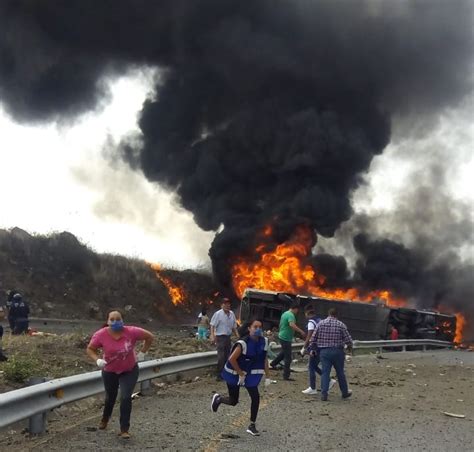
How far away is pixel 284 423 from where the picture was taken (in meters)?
7.68

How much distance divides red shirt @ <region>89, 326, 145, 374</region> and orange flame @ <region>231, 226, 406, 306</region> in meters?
29.9

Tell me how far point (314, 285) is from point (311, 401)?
91.7 feet

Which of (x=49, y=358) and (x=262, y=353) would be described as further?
(x=49, y=358)

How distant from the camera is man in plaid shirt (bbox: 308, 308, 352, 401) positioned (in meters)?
10.0

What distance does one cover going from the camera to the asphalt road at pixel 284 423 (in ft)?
20.8

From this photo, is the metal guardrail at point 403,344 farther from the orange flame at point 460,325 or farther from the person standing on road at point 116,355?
the person standing on road at point 116,355

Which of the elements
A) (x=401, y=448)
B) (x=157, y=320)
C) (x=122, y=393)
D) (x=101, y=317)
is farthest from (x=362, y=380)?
(x=157, y=320)

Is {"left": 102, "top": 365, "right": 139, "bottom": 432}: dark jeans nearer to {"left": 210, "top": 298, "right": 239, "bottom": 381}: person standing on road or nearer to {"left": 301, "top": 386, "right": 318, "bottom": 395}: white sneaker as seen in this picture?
{"left": 301, "top": 386, "right": 318, "bottom": 395}: white sneaker

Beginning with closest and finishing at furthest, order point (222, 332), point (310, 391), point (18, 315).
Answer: point (310, 391)
point (222, 332)
point (18, 315)

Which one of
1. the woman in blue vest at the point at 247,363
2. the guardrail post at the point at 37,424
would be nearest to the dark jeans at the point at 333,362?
the woman in blue vest at the point at 247,363

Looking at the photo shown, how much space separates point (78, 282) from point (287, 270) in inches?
481

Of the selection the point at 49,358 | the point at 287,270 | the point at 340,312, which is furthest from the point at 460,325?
the point at 49,358

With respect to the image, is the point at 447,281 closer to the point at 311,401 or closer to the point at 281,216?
the point at 281,216

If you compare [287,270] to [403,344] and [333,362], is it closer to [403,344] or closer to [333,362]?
[403,344]
